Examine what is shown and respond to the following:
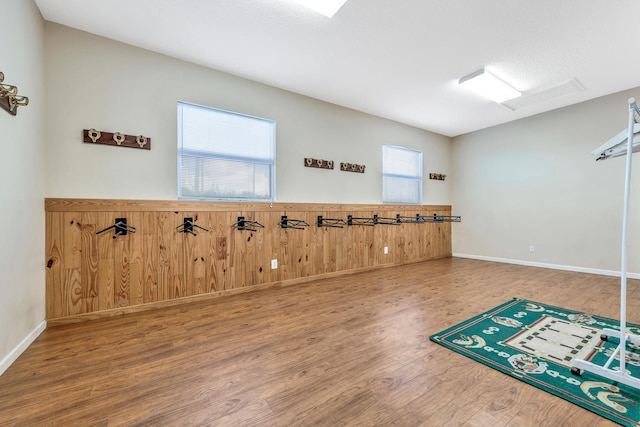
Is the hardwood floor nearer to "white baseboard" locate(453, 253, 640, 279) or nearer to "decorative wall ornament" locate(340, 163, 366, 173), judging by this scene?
"white baseboard" locate(453, 253, 640, 279)

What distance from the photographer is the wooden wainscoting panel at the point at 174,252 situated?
2.42m

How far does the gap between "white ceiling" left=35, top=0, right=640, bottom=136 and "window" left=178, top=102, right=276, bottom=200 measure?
60cm

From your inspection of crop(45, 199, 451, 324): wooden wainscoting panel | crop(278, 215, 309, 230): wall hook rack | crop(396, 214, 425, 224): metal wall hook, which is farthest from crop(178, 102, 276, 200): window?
crop(396, 214, 425, 224): metal wall hook

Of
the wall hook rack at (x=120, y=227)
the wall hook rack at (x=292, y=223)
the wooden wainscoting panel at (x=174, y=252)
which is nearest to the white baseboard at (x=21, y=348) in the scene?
the wooden wainscoting panel at (x=174, y=252)

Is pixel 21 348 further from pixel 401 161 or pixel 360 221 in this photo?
pixel 401 161

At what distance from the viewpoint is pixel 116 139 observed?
2617mm

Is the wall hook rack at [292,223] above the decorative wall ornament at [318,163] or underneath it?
underneath

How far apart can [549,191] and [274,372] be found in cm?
549

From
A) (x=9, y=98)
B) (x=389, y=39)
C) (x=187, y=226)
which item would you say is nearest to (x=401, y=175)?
(x=389, y=39)

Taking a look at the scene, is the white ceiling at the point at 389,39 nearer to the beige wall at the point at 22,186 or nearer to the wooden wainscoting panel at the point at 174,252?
the beige wall at the point at 22,186

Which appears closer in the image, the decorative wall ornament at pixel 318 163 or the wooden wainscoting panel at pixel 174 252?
the wooden wainscoting panel at pixel 174 252

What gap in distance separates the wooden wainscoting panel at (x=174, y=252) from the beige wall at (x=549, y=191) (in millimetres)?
2986

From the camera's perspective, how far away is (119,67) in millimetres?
2668

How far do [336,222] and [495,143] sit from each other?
12.7 feet
